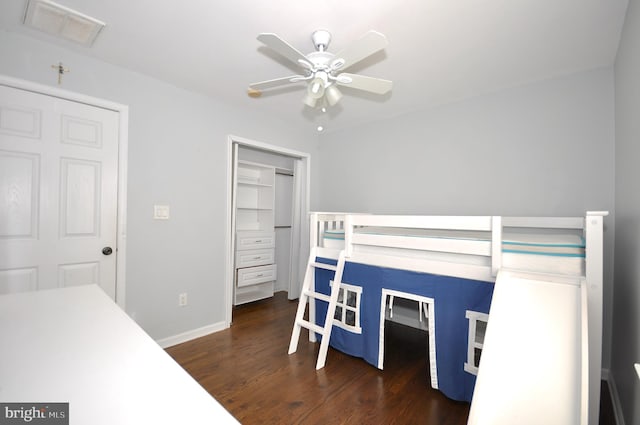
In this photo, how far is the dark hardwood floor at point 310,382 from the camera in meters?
1.70

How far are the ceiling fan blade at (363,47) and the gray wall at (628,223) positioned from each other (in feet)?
4.14

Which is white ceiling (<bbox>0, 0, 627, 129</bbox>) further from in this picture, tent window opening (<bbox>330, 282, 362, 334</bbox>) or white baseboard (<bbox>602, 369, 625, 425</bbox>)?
white baseboard (<bbox>602, 369, 625, 425</bbox>)

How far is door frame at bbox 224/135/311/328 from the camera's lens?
9.79 feet

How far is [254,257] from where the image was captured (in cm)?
376

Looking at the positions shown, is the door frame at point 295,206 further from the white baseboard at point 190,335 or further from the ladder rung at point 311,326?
the ladder rung at point 311,326

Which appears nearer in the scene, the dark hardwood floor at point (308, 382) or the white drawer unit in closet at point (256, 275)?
the dark hardwood floor at point (308, 382)

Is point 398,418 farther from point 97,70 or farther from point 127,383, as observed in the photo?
point 97,70

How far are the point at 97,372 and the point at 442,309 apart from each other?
1.82 m

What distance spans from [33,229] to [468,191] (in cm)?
352

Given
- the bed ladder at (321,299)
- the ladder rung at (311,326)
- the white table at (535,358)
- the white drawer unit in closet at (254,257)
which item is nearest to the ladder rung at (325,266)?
the bed ladder at (321,299)

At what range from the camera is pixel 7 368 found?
2.17ft

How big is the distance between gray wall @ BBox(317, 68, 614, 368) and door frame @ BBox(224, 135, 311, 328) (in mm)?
641

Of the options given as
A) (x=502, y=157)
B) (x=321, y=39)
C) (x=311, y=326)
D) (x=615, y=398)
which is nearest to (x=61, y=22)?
(x=321, y=39)

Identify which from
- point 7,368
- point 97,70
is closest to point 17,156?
point 97,70
